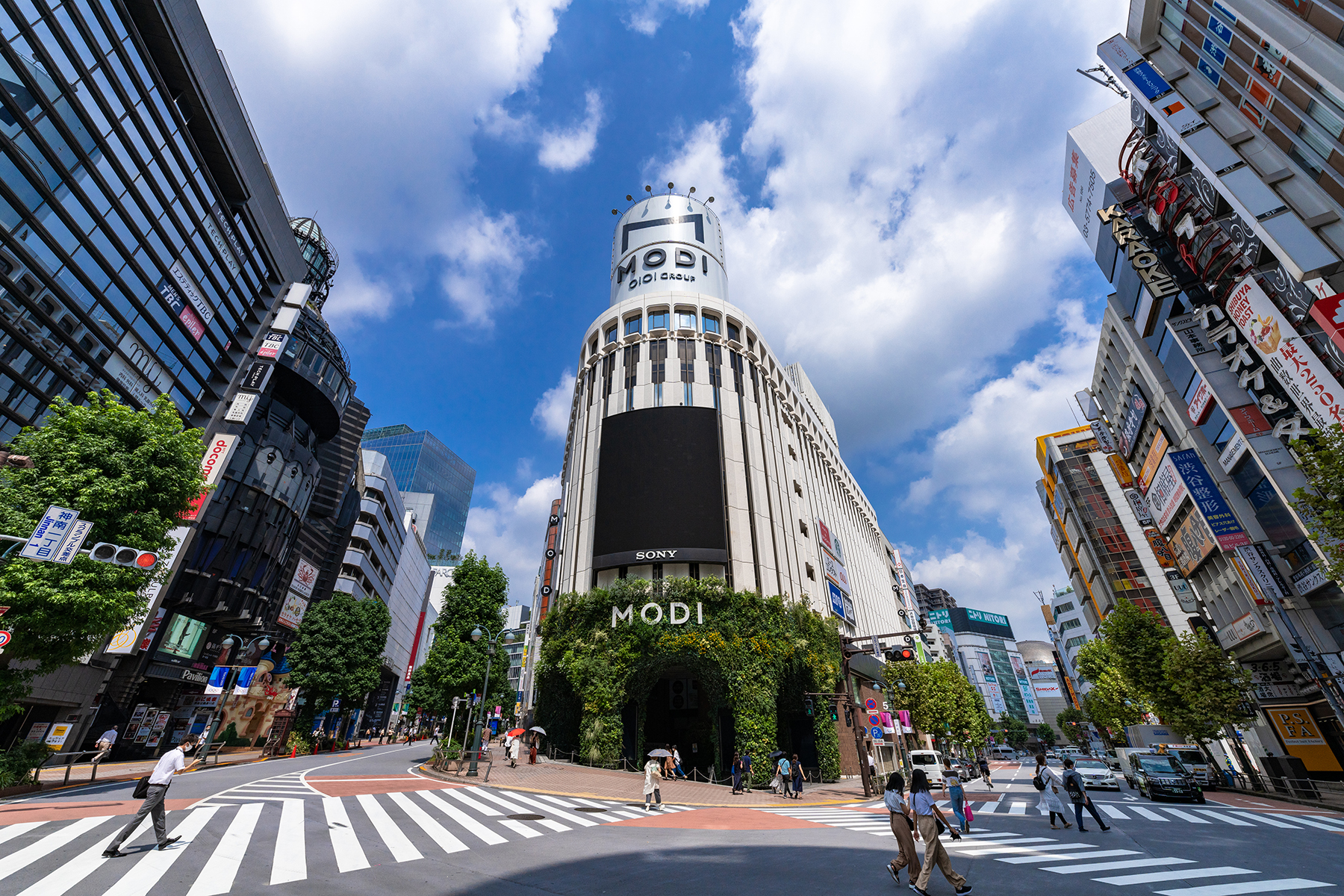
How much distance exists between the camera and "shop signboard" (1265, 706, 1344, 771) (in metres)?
33.2

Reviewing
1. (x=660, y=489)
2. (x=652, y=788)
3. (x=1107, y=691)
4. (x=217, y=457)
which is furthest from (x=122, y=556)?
(x=1107, y=691)

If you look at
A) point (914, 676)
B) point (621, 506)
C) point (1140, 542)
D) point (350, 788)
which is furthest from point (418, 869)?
point (1140, 542)

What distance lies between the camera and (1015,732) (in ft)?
443

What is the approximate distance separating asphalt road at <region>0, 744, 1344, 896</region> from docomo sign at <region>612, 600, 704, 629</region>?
39.8ft

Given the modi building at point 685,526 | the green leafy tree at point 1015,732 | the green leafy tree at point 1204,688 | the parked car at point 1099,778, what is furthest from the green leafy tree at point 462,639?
the green leafy tree at point 1015,732

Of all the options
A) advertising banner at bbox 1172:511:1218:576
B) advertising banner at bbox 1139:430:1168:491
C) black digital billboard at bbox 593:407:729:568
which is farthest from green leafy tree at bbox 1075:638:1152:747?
black digital billboard at bbox 593:407:729:568

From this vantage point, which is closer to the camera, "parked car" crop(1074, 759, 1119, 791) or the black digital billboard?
"parked car" crop(1074, 759, 1119, 791)

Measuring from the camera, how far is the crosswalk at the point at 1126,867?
25.6ft

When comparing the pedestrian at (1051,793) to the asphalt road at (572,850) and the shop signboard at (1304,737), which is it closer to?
the asphalt road at (572,850)

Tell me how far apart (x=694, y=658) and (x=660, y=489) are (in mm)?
10562

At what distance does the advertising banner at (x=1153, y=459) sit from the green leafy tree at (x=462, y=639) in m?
47.3

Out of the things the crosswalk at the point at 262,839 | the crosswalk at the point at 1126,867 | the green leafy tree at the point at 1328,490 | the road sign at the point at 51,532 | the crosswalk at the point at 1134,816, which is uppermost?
the green leafy tree at the point at 1328,490

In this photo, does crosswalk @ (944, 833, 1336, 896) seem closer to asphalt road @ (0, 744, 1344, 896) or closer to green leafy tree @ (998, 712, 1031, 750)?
asphalt road @ (0, 744, 1344, 896)

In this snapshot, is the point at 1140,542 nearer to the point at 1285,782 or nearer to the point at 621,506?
the point at 1285,782
